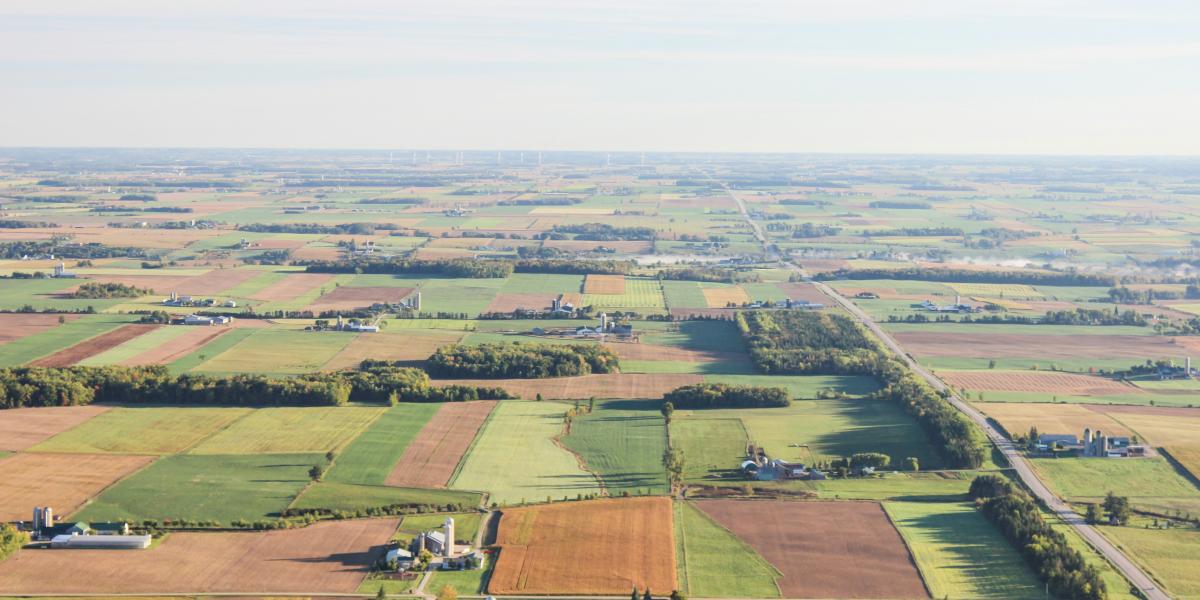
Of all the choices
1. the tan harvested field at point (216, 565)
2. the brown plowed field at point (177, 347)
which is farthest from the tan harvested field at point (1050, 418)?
the brown plowed field at point (177, 347)

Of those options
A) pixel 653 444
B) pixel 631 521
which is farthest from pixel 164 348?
pixel 631 521

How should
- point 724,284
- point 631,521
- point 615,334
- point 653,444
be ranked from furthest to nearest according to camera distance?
point 724,284
point 615,334
point 653,444
point 631,521

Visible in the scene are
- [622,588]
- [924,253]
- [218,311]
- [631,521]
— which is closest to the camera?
[622,588]

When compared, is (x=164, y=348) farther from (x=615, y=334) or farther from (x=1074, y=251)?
(x=1074, y=251)

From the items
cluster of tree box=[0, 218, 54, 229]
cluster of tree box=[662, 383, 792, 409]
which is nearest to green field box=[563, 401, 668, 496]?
cluster of tree box=[662, 383, 792, 409]

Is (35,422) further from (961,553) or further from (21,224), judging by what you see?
(21,224)

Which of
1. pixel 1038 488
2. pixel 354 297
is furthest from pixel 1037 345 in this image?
pixel 354 297
